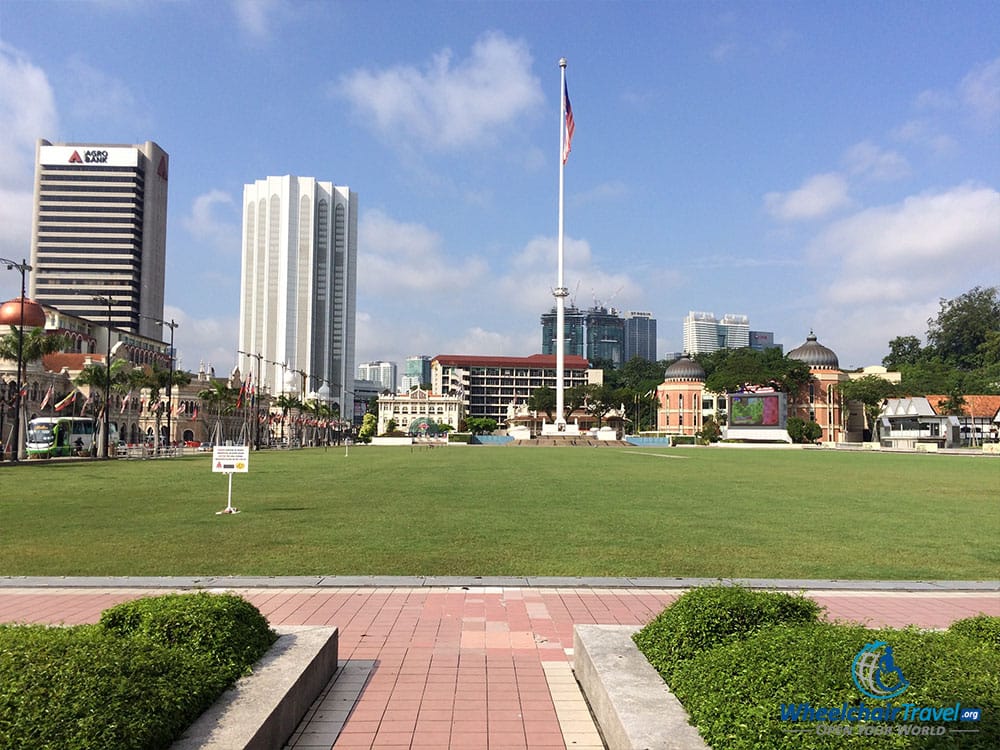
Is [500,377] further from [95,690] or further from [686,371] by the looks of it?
[95,690]

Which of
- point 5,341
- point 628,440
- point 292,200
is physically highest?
point 292,200

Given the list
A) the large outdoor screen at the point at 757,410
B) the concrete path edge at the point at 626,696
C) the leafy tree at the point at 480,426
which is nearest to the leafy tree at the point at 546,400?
the leafy tree at the point at 480,426

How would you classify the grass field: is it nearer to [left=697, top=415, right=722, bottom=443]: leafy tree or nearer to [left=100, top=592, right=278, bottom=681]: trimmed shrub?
[left=100, top=592, right=278, bottom=681]: trimmed shrub

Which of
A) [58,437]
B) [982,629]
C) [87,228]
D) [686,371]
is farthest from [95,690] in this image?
[87,228]

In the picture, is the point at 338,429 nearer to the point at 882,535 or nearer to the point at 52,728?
the point at 882,535

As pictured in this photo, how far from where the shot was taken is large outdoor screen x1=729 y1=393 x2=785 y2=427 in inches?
4255

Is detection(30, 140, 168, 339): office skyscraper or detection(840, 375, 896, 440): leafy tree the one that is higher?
detection(30, 140, 168, 339): office skyscraper

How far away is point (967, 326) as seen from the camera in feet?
457

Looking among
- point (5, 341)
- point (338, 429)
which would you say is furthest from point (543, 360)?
point (5, 341)

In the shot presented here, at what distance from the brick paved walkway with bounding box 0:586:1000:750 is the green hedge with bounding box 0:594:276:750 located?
901 mm

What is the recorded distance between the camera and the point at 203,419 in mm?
106000

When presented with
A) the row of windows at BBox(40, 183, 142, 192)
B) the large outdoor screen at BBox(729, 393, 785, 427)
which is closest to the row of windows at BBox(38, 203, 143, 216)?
the row of windows at BBox(40, 183, 142, 192)

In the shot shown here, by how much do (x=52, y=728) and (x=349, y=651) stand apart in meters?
3.98
